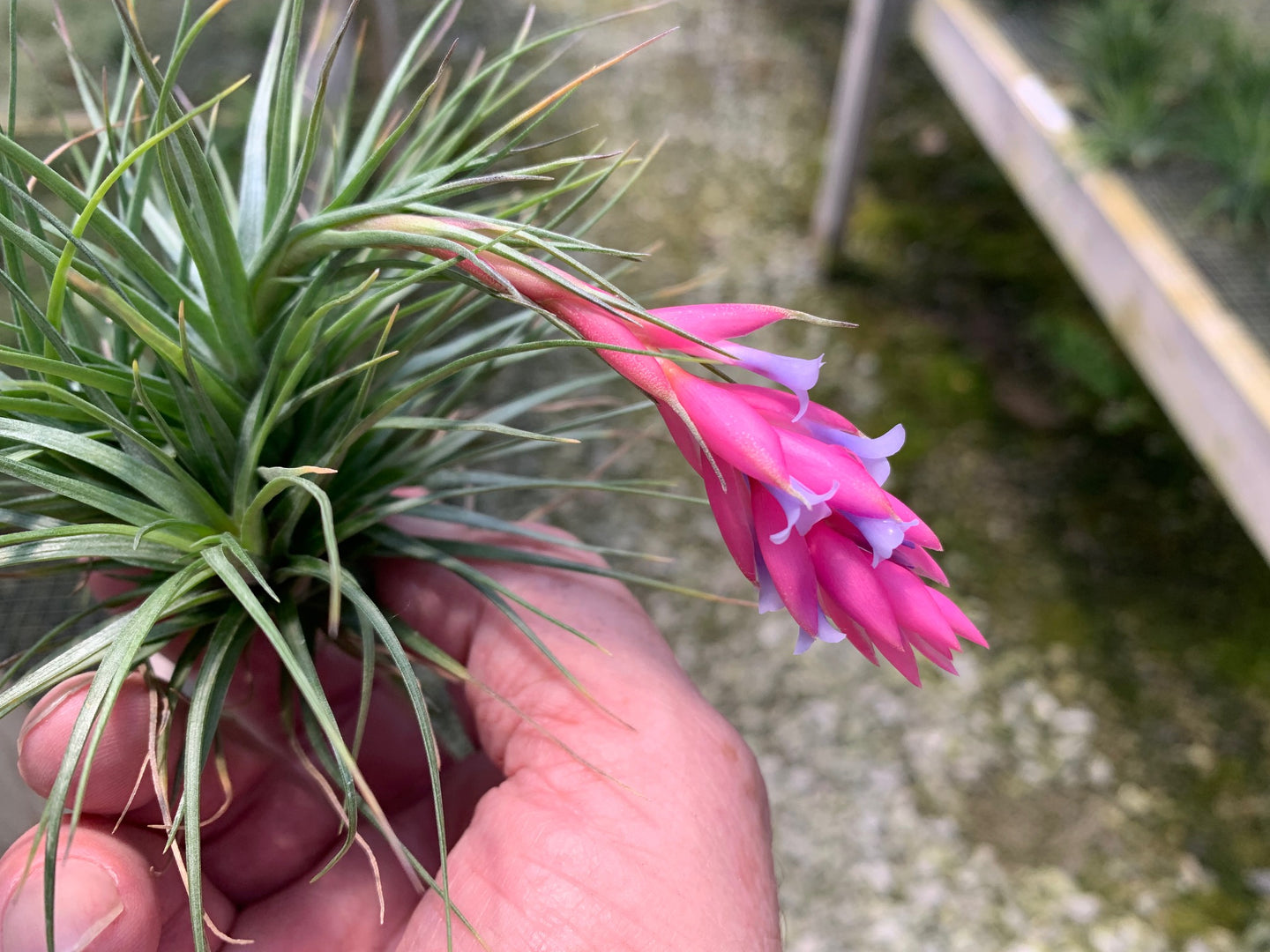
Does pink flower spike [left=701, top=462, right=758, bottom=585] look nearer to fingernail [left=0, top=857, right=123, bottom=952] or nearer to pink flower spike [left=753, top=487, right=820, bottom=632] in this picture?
pink flower spike [left=753, top=487, right=820, bottom=632]

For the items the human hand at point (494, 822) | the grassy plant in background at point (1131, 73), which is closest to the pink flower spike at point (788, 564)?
the human hand at point (494, 822)

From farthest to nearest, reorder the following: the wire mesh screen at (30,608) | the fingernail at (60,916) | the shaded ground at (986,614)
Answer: the shaded ground at (986,614) → the wire mesh screen at (30,608) → the fingernail at (60,916)

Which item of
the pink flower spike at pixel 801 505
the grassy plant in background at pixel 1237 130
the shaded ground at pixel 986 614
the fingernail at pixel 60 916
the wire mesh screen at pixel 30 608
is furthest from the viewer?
the grassy plant in background at pixel 1237 130

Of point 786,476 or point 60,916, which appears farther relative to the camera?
point 60,916

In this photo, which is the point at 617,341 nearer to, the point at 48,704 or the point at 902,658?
the point at 902,658

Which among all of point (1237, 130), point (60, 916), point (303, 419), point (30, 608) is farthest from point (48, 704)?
point (1237, 130)

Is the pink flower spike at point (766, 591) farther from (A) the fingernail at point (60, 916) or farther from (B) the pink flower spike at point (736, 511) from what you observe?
(A) the fingernail at point (60, 916)

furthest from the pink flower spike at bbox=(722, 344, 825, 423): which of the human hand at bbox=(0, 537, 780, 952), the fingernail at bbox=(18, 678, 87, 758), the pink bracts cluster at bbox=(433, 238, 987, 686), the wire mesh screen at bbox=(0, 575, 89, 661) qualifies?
the wire mesh screen at bbox=(0, 575, 89, 661)
